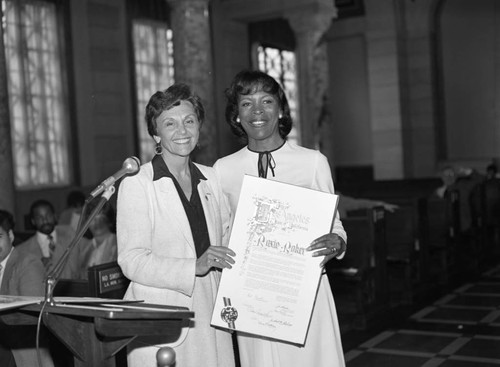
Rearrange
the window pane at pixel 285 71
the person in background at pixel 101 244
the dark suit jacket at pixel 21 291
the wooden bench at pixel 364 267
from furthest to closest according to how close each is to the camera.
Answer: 1. the window pane at pixel 285 71
2. the wooden bench at pixel 364 267
3. the person in background at pixel 101 244
4. the dark suit jacket at pixel 21 291

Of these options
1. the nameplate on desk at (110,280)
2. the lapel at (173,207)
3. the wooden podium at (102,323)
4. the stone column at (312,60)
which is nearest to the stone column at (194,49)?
the stone column at (312,60)

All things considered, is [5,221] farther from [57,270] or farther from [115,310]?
[115,310]

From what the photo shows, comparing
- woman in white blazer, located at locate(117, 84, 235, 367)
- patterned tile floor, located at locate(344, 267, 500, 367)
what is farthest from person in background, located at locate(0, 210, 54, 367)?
patterned tile floor, located at locate(344, 267, 500, 367)

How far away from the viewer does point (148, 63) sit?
12812 millimetres

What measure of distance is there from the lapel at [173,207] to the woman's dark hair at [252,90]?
1.55 feet

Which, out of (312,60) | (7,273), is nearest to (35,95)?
(312,60)

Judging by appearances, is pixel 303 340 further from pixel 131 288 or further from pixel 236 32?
pixel 236 32

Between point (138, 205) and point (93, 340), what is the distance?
0.51 m

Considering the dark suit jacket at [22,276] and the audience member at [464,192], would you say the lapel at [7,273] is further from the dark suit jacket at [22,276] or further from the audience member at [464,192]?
the audience member at [464,192]

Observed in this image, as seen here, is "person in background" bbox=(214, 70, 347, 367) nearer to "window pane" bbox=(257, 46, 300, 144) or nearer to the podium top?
the podium top

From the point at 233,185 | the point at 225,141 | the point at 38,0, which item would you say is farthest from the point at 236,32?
the point at 233,185

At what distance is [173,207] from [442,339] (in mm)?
3998

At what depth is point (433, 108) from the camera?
16.4 meters

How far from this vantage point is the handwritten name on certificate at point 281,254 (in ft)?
8.20
